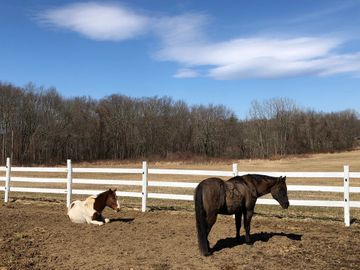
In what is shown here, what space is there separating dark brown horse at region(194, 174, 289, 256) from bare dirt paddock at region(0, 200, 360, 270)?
0.51 meters

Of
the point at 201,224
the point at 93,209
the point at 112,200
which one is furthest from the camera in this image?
the point at 112,200

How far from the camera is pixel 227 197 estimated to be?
7484 mm

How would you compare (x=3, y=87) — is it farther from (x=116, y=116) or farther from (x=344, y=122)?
(x=344, y=122)

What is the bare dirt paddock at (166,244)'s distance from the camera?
22.5 ft

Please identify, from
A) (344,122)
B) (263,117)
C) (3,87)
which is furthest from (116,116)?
(344,122)

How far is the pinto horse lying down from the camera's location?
34.9 feet

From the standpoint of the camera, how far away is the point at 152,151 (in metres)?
93.8

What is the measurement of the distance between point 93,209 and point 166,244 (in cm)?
313

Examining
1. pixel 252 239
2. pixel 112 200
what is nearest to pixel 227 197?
pixel 252 239

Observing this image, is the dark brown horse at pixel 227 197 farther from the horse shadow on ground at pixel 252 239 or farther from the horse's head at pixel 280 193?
the horse shadow on ground at pixel 252 239

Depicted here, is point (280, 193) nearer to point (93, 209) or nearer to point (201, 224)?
point (201, 224)

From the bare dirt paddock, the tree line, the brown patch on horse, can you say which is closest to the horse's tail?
the bare dirt paddock

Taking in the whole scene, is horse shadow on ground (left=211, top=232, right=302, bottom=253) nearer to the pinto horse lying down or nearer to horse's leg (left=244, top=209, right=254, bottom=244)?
horse's leg (left=244, top=209, right=254, bottom=244)

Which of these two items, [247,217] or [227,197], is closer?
[227,197]
